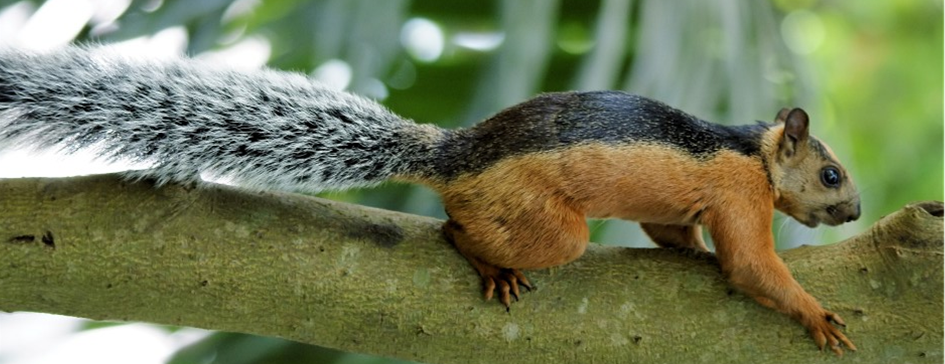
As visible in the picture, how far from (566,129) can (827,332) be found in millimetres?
529

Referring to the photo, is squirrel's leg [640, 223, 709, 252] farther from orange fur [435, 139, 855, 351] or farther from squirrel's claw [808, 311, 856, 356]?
squirrel's claw [808, 311, 856, 356]

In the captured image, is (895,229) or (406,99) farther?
(406,99)

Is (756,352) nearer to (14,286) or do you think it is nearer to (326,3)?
(14,286)

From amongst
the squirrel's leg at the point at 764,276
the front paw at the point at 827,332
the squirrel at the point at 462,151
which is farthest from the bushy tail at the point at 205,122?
the front paw at the point at 827,332

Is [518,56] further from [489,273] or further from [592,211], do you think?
[489,273]

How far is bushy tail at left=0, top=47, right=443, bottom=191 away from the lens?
4.47ft

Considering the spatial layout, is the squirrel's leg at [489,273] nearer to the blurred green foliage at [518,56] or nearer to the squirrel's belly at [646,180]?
the squirrel's belly at [646,180]

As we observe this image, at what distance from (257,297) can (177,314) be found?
0.39 feet

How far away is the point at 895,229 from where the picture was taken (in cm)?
155

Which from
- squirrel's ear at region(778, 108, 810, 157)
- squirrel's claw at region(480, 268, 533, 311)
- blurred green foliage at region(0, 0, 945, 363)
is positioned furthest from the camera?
blurred green foliage at region(0, 0, 945, 363)

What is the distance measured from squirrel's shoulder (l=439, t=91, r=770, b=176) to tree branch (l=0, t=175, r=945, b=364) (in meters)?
0.14

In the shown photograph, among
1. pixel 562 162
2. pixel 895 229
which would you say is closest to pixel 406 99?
pixel 562 162

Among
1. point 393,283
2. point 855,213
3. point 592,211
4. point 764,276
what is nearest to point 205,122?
point 393,283

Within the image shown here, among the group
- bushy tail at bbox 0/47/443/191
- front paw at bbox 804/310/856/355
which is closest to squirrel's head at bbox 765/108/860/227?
front paw at bbox 804/310/856/355
